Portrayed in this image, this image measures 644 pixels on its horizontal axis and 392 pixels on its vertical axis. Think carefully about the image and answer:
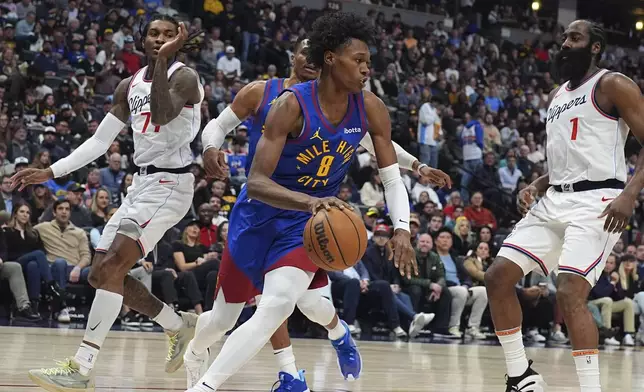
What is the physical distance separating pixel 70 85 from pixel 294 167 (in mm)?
10726

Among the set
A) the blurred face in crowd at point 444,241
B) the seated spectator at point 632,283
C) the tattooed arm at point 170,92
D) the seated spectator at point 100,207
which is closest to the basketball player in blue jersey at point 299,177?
the tattooed arm at point 170,92

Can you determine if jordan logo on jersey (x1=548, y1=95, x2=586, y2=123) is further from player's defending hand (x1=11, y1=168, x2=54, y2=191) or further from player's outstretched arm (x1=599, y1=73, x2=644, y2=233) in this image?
player's defending hand (x1=11, y1=168, x2=54, y2=191)

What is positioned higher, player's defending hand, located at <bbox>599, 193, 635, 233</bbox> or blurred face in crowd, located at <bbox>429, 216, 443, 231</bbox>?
player's defending hand, located at <bbox>599, 193, 635, 233</bbox>

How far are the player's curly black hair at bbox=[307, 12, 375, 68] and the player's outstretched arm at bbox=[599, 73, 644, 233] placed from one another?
4.92ft

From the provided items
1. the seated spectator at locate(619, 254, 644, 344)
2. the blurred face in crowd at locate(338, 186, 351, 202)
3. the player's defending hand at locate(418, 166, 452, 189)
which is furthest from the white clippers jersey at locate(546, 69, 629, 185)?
the seated spectator at locate(619, 254, 644, 344)

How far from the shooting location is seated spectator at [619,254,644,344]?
13688 millimetres

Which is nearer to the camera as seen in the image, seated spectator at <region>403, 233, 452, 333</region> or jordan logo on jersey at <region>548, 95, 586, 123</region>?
jordan logo on jersey at <region>548, 95, 586, 123</region>

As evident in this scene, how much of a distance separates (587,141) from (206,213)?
7090 mm

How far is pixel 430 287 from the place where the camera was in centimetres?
1211

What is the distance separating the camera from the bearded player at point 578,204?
5.01m

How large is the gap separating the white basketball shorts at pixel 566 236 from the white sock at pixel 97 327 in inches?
91.6

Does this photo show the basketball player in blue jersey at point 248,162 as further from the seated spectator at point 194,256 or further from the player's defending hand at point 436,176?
the seated spectator at point 194,256

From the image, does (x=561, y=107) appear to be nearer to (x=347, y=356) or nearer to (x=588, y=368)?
(x=588, y=368)

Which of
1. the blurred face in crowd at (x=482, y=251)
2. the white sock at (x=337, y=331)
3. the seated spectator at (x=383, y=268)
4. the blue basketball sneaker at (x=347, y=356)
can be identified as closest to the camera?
the white sock at (x=337, y=331)
